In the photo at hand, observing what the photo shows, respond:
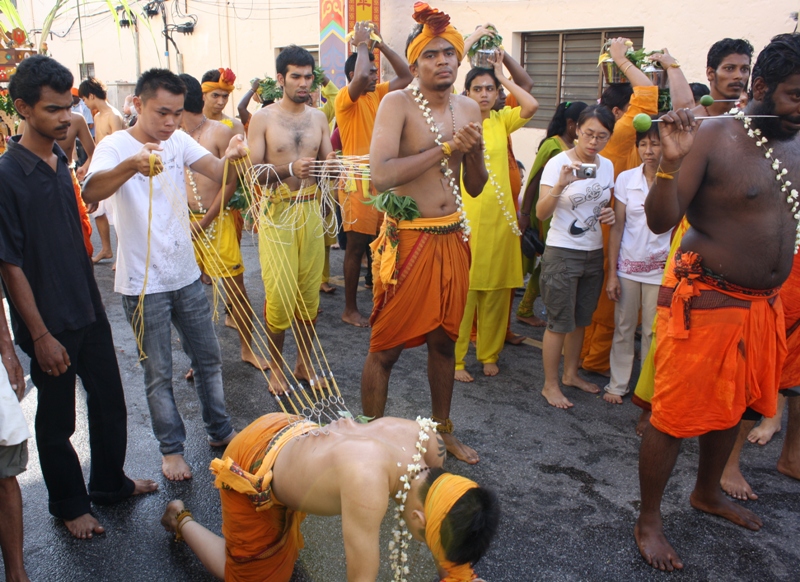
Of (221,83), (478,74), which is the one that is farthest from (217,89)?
(478,74)

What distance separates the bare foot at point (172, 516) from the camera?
305 cm

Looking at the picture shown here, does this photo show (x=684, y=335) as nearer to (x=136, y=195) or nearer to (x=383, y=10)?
(x=136, y=195)

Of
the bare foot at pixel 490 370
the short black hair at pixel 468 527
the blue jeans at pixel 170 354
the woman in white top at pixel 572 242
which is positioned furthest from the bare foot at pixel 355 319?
the short black hair at pixel 468 527

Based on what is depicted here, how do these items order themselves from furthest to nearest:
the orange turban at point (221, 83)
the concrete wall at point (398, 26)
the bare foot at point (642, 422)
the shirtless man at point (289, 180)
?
the concrete wall at point (398, 26)
the orange turban at point (221, 83)
the shirtless man at point (289, 180)
the bare foot at point (642, 422)

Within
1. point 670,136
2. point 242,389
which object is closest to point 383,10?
point 242,389

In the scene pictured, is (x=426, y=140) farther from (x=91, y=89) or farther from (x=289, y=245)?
(x=91, y=89)

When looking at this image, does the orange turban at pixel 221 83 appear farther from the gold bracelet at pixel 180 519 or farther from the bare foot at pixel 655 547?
the bare foot at pixel 655 547

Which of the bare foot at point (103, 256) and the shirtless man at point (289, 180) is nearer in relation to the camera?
the shirtless man at point (289, 180)

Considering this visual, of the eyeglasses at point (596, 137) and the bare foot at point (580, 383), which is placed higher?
the eyeglasses at point (596, 137)

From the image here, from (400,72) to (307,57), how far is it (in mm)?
1785

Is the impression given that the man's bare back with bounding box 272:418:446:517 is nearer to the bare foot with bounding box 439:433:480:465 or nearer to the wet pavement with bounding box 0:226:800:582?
the wet pavement with bounding box 0:226:800:582

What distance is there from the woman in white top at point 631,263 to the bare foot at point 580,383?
13 cm

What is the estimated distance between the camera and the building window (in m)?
8.67

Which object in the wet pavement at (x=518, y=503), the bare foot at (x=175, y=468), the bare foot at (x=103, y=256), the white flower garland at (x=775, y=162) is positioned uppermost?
the white flower garland at (x=775, y=162)
